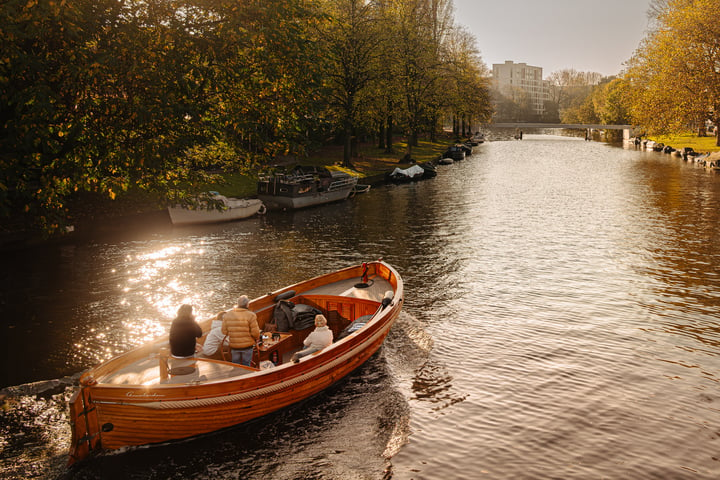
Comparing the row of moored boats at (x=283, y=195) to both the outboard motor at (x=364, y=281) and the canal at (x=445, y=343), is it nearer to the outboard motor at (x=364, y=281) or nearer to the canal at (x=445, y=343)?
the canal at (x=445, y=343)

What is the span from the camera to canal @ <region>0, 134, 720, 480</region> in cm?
1094

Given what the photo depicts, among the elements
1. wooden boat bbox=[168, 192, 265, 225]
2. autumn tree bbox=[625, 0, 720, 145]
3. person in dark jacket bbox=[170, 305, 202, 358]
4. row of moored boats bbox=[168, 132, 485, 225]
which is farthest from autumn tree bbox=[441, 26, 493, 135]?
person in dark jacket bbox=[170, 305, 202, 358]

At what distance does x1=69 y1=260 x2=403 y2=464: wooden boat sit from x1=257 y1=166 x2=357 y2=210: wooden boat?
2325 centimetres

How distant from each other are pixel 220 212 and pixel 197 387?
68.4 feet

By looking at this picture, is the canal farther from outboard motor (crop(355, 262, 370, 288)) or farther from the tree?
the tree

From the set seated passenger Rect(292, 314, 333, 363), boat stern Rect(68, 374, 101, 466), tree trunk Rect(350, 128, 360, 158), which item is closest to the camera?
boat stern Rect(68, 374, 101, 466)

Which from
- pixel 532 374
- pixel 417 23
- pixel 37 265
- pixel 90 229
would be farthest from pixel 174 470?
pixel 417 23

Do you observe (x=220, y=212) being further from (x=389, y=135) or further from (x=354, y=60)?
(x=389, y=135)

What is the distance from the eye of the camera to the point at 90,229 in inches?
1144

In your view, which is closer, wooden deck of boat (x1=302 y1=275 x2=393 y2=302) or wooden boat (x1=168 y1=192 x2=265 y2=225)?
wooden deck of boat (x1=302 y1=275 x2=393 y2=302)

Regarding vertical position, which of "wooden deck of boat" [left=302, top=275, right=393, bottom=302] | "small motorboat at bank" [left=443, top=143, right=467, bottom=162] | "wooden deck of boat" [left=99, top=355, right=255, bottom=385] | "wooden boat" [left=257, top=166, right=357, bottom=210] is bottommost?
"wooden deck of boat" [left=99, top=355, right=255, bottom=385]

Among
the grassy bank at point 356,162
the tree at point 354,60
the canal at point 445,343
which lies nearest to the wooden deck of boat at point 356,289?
the canal at point 445,343

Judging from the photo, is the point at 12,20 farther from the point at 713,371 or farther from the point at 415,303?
the point at 713,371

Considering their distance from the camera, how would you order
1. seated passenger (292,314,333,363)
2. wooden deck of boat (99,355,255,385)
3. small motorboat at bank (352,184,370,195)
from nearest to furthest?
wooden deck of boat (99,355,255,385), seated passenger (292,314,333,363), small motorboat at bank (352,184,370,195)
